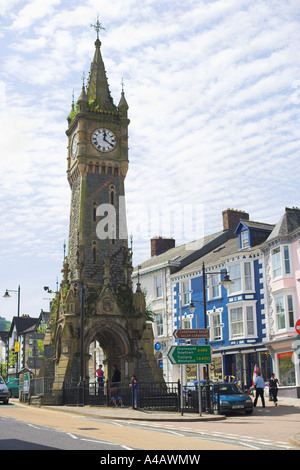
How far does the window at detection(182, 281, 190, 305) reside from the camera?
4741 cm

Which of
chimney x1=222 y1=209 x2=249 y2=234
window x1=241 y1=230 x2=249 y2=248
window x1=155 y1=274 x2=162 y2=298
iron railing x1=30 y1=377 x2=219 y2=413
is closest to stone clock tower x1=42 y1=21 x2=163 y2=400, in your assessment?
iron railing x1=30 y1=377 x2=219 y2=413

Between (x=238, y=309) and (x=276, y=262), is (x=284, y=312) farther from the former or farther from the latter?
(x=238, y=309)

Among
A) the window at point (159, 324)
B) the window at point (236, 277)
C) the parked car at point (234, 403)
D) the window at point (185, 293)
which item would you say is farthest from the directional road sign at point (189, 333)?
the window at point (159, 324)

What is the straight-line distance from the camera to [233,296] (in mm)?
41469

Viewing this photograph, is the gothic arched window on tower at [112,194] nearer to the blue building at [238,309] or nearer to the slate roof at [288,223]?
the blue building at [238,309]

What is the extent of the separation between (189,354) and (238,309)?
2034 centimetres

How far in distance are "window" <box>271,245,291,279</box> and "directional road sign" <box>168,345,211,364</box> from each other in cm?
1615

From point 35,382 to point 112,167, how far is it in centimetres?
1531

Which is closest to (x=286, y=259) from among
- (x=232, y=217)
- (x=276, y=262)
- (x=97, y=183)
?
(x=276, y=262)

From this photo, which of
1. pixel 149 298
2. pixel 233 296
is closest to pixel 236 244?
pixel 233 296

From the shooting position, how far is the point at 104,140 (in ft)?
130

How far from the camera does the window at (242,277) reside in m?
40.5

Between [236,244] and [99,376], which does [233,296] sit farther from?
[99,376]

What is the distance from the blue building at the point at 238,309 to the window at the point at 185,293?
1.32 feet
